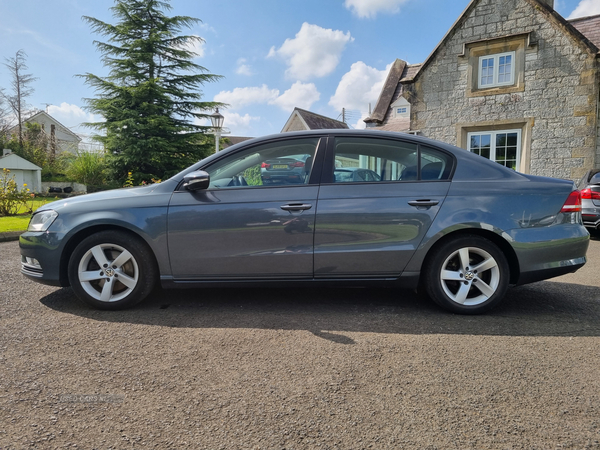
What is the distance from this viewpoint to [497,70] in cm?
1370

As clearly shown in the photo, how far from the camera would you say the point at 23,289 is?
14.1ft

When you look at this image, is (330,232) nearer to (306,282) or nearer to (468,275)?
(306,282)

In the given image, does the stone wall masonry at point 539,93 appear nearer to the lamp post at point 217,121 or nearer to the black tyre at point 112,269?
the lamp post at point 217,121

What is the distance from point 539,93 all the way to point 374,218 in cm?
1240

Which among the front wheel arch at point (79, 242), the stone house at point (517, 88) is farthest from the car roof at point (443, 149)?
the stone house at point (517, 88)

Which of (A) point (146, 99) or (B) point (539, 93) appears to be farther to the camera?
(A) point (146, 99)

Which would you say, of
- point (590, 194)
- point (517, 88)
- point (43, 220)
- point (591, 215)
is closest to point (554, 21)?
point (517, 88)

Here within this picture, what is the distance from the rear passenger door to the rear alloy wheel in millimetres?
274

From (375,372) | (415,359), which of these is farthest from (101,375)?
(415,359)

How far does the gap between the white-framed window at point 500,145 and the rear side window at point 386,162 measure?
37.1ft

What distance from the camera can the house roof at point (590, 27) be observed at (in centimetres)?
1384

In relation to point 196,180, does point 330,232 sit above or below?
below

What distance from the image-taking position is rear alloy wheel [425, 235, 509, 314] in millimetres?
3432

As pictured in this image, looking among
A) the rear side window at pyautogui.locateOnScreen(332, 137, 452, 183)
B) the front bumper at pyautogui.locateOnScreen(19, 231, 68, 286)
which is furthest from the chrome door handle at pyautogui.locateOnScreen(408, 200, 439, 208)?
the front bumper at pyautogui.locateOnScreen(19, 231, 68, 286)
